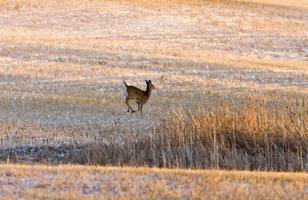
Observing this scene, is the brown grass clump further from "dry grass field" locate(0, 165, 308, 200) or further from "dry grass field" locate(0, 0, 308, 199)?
"dry grass field" locate(0, 165, 308, 200)

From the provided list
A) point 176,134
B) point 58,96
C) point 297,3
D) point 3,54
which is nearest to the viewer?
point 176,134

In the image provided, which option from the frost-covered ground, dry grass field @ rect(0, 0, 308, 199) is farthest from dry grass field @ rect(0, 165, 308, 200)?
the frost-covered ground

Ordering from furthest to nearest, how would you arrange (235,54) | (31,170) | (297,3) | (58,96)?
(297,3) < (235,54) < (58,96) < (31,170)

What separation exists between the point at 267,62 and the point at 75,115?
1641 cm

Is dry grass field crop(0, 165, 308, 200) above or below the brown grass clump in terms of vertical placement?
above

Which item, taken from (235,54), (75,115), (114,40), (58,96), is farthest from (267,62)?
(75,115)

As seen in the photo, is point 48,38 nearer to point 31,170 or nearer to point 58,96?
point 58,96

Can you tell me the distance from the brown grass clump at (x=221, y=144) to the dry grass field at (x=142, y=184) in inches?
140

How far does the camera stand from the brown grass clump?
1625 centimetres

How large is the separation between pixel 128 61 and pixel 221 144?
18754 millimetres

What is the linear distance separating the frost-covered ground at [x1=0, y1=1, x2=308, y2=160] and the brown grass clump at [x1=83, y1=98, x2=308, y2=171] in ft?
6.65

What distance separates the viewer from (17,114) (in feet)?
76.0

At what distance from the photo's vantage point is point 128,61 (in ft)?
117

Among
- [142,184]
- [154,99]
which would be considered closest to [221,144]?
[142,184]
